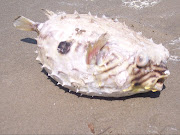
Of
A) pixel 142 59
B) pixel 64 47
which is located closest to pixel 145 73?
pixel 142 59

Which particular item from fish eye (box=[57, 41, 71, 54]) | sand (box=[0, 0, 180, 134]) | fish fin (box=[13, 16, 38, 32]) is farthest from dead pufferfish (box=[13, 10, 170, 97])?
fish fin (box=[13, 16, 38, 32])

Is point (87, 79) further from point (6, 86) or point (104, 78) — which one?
point (6, 86)

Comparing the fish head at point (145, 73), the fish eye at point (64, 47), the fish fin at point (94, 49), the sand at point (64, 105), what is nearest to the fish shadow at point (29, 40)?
the sand at point (64, 105)

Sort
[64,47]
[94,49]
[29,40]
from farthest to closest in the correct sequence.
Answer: [29,40], [64,47], [94,49]

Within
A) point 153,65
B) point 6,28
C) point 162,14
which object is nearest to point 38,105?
point 153,65

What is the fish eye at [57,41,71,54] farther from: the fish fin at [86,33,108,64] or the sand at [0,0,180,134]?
the sand at [0,0,180,134]

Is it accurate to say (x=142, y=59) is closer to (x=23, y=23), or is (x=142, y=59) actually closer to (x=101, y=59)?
(x=101, y=59)

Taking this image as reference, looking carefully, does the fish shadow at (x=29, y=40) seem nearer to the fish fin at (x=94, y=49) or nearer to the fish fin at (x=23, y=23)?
the fish fin at (x=23, y=23)
